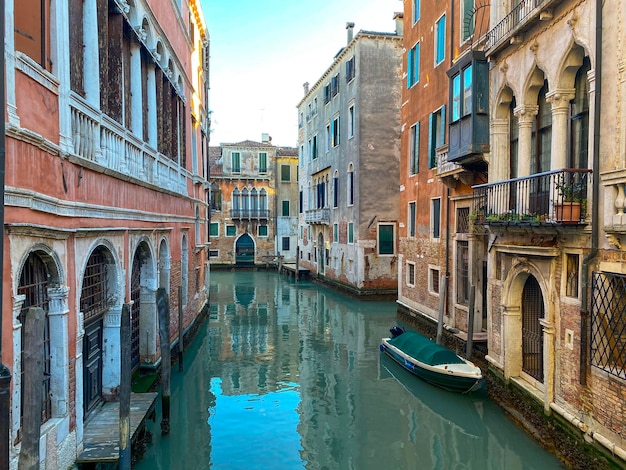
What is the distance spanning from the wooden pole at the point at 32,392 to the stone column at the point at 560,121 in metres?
6.21

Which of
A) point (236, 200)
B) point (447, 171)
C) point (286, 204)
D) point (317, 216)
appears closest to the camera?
point (447, 171)

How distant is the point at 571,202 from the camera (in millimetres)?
5926

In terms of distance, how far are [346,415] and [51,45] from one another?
6.62 metres

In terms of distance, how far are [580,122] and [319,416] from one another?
19.0 feet

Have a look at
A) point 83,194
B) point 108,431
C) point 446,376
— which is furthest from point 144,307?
point 446,376

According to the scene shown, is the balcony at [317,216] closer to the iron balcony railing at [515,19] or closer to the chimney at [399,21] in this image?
the chimney at [399,21]

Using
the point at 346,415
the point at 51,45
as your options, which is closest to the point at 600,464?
the point at 346,415

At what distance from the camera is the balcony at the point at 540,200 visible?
5934mm

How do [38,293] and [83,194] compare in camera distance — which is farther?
[83,194]

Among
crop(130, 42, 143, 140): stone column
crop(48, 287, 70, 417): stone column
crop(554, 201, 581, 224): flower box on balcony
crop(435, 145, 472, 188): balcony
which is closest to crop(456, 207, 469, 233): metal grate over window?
crop(435, 145, 472, 188): balcony

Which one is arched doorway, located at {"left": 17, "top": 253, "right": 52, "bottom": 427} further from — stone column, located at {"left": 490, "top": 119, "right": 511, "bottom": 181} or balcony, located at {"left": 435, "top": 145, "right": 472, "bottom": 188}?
balcony, located at {"left": 435, "top": 145, "right": 472, "bottom": 188}

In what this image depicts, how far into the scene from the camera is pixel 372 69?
2033cm

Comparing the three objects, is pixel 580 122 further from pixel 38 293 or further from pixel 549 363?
pixel 38 293

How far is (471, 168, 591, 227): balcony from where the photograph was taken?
5934mm
